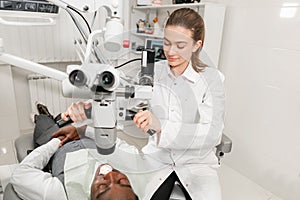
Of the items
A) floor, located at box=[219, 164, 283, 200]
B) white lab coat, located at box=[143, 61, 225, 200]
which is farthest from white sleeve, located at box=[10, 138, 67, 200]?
floor, located at box=[219, 164, 283, 200]

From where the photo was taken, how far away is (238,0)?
1.87 metres

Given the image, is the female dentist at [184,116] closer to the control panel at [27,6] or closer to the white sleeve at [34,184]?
the white sleeve at [34,184]

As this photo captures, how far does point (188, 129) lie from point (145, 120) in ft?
0.75

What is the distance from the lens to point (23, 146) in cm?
138

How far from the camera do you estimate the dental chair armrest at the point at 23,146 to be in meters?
1.31

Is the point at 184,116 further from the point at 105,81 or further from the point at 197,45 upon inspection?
the point at 105,81

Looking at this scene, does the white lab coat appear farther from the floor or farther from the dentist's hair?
the floor

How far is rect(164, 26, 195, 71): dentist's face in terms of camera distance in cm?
72

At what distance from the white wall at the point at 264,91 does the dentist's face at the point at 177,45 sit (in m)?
1.17

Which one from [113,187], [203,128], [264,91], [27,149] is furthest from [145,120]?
[264,91]

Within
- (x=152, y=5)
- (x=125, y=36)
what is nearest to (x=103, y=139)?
(x=125, y=36)

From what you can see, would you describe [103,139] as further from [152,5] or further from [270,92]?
[152,5]

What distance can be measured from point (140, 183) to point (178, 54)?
1.76 ft

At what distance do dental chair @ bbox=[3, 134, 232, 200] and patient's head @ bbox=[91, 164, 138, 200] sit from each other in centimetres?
22
